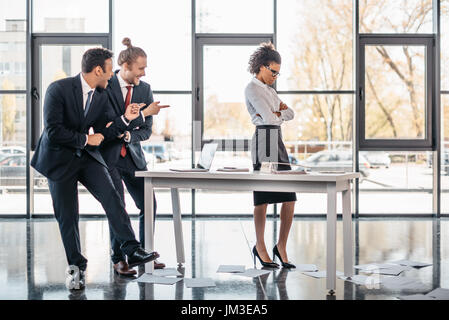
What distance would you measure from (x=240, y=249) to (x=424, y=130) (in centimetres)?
341

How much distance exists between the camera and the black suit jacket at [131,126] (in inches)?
151

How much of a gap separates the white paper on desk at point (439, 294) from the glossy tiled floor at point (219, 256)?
9 cm

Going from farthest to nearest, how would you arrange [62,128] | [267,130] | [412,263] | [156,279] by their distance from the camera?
[412,263], [267,130], [156,279], [62,128]

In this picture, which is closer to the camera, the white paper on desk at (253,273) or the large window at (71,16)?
the white paper on desk at (253,273)

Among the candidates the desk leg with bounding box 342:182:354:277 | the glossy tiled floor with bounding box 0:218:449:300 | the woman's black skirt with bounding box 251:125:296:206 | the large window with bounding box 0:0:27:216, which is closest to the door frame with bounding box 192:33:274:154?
the glossy tiled floor with bounding box 0:218:449:300

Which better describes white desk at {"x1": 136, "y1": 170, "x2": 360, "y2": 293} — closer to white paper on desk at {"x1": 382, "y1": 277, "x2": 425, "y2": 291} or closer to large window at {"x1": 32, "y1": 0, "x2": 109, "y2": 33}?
white paper on desk at {"x1": 382, "y1": 277, "x2": 425, "y2": 291}

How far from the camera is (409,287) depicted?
3.40m

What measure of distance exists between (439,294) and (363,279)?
51 centimetres

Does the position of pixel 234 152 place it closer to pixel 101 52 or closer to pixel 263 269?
pixel 263 269

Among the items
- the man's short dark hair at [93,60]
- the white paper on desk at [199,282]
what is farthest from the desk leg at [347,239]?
the man's short dark hair at [93,60]

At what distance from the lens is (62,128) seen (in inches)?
128

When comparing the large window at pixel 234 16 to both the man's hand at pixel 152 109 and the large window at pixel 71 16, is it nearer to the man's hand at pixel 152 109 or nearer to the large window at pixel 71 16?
the large window at pixel 71 16

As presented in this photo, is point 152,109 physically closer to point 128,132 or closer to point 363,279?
point 128,132

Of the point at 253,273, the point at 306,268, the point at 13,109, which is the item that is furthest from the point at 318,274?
the point at 13,109
